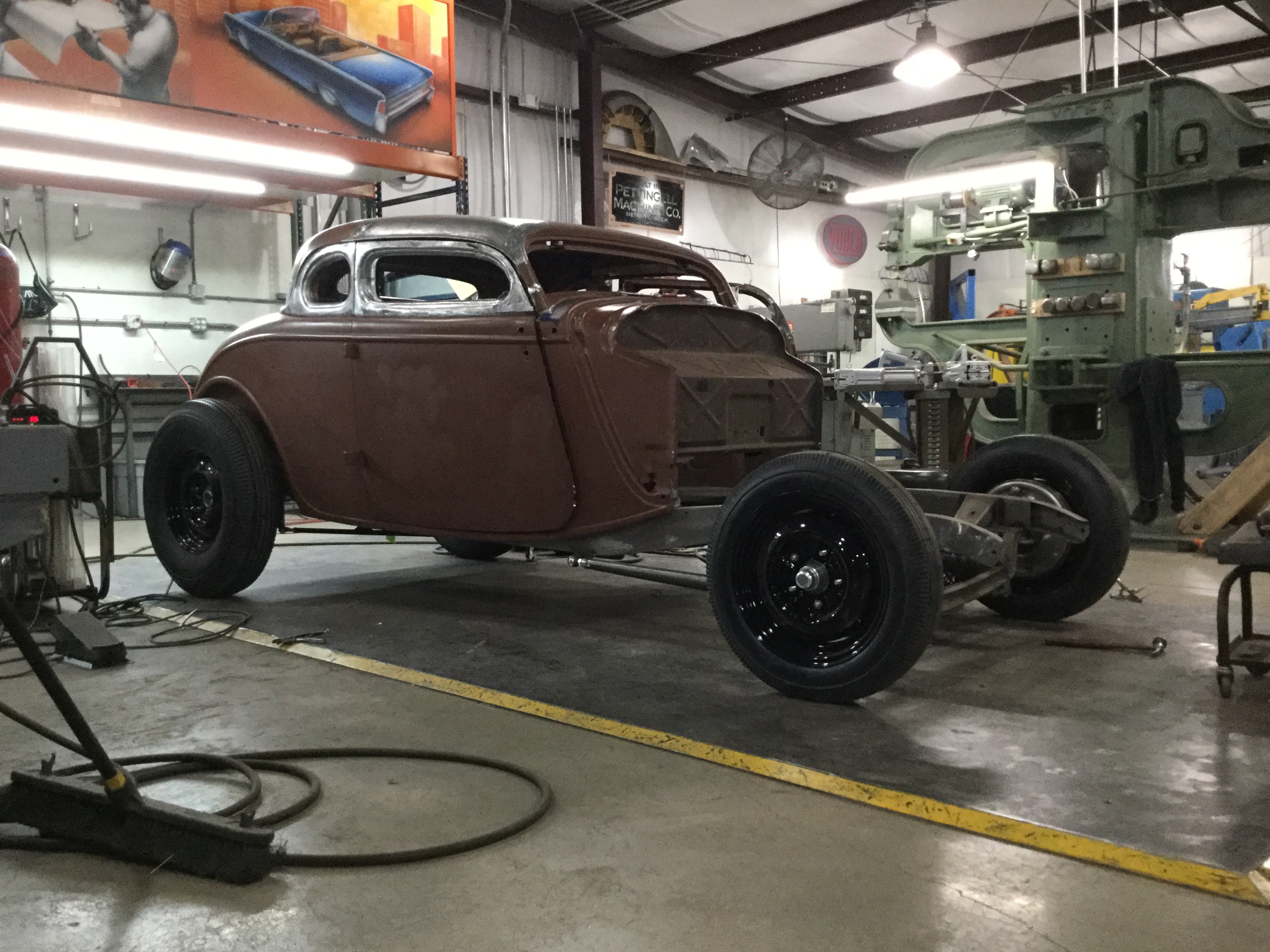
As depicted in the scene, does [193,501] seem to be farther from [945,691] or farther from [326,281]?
[945,691]

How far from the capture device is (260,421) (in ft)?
16.4

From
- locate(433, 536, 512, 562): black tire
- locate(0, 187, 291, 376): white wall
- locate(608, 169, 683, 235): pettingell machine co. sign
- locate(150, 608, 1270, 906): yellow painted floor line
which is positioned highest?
locate(608, 169, 683, 235): pettingell machine co. sign

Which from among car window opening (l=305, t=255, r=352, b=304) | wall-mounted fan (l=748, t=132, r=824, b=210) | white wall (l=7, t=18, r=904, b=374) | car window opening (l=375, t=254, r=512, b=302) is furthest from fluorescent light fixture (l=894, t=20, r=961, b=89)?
car window opening (l=305, t=255, r=352, b=304)

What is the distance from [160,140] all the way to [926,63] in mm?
6625

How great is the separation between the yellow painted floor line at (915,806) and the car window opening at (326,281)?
2003mm

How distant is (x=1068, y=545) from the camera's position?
422 cm

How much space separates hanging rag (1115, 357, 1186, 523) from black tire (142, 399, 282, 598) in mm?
5108

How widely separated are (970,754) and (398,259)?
324 centimetres

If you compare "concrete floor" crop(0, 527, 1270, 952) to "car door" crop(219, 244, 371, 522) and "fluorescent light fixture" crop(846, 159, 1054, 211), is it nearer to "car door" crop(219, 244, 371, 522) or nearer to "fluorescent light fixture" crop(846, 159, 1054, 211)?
"car door" crop(219, 244, 371, 522)

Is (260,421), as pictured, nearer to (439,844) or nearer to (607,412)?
(607,412)

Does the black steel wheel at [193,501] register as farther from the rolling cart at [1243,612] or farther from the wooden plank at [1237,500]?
the wooden plank at [1237,500]

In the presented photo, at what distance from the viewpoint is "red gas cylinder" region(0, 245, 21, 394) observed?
5305mm

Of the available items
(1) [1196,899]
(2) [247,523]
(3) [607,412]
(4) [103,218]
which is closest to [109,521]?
(2) [247,523]

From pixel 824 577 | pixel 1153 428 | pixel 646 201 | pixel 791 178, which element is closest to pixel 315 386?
pixel 824 577
